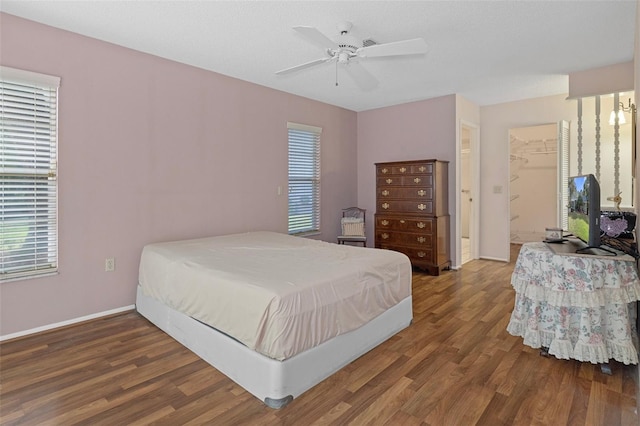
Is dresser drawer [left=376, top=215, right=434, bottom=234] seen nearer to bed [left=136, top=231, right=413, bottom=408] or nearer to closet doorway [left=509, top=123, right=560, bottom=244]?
bed [left=136, top=231, right=413, bottom=408]

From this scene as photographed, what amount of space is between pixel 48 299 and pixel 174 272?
1.21m

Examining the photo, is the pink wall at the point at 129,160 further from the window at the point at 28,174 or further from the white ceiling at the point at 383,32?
the white ceiling at the point at 383,32

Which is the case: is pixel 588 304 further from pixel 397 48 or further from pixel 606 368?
pixel 397 48

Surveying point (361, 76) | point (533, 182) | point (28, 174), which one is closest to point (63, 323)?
point (28, 174)

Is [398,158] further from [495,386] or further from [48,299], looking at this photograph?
[48,299]

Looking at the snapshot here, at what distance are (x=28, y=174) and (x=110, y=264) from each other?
39.1 inches

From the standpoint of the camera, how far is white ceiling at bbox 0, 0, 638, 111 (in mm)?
2617

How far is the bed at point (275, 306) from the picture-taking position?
1.91 m

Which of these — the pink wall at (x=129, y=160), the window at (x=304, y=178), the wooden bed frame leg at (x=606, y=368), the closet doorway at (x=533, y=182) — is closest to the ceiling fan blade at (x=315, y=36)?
the pink wall at (x=129, y=160)

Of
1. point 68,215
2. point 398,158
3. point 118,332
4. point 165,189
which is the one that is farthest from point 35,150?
point 398,158

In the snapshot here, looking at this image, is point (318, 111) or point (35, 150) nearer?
point (35, 150)

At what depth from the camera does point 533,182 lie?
7.27 meters

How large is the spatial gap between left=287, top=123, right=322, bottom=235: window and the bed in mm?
1883

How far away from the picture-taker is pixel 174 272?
2705mm
